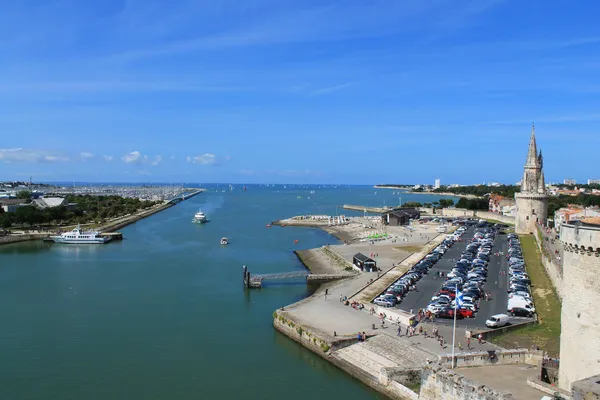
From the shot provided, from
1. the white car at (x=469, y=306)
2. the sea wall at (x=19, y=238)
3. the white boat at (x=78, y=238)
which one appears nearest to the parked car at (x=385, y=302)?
the white car at (x=469, y=306)

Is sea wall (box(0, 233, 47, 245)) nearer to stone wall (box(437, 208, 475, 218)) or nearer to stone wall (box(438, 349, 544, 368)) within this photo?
stone wall (box(438, 349, 544, 368))

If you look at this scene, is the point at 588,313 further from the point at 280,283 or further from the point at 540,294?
the point at 280,283

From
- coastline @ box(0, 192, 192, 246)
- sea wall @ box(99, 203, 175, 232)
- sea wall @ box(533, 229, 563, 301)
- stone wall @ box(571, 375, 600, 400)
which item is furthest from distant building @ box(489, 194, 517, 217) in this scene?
stone wall @ box(571, 375, 600, 400)

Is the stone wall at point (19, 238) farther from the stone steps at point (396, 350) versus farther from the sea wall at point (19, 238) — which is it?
the stone steps at point (396, 350)

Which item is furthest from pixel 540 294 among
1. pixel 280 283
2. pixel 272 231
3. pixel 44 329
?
pixel 272 231

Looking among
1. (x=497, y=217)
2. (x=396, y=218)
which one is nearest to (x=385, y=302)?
(x=396, y=218)

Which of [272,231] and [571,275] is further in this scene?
[272,231]
